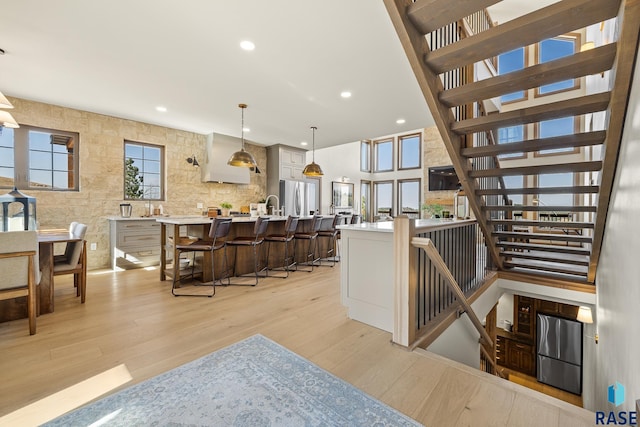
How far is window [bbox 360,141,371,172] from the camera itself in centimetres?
1041

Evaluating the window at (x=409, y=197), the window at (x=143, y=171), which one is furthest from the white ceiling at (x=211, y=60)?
the window at (x=409, y=197)

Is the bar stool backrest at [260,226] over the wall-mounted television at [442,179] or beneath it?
beneath

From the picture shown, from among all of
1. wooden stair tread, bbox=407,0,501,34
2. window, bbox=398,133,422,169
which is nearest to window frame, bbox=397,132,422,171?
window, bbox=398,133,422,169

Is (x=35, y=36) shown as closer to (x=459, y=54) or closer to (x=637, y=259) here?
(x=459, y=54)

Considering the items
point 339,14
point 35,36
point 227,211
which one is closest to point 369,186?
point 227,211

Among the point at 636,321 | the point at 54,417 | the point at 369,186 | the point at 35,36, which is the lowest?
the point at 54,417

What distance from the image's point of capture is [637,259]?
69.2 inches

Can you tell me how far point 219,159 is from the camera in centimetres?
600

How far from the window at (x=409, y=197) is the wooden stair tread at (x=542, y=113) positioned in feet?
24.2

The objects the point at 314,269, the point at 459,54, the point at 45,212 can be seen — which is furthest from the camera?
the point at 314,269

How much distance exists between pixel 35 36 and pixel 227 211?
3852 mm

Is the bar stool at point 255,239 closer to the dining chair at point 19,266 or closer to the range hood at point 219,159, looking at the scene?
the dining chair at point 19,266

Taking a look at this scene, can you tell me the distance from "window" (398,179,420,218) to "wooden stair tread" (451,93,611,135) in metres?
7.39

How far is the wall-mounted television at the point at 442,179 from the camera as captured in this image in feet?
28.1
